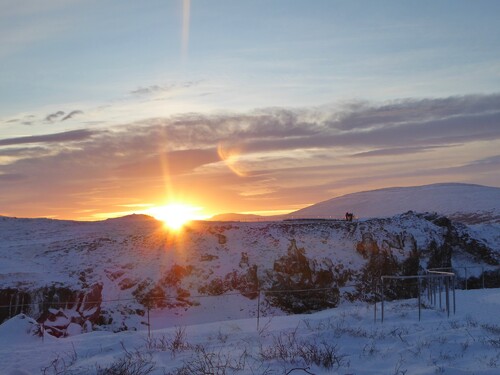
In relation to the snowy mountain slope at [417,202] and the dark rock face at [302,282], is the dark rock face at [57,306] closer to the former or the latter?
the dark rock face at [302,282]

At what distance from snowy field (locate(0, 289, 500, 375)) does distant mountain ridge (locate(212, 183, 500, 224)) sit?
111370 mm

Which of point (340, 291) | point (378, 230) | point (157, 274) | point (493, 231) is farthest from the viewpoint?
point (493, 231)

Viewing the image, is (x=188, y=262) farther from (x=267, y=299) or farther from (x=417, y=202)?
(x=417, y=202)

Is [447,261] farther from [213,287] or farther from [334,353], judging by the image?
[334,353]

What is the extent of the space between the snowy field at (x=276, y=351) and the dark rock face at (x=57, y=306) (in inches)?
350

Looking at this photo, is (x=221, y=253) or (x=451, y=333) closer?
(x=451, y=333)

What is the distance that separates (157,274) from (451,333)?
72.3 feet

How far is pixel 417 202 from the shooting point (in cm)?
15925

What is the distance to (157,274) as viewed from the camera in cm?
3422

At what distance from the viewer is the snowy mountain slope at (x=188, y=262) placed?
29.7 m

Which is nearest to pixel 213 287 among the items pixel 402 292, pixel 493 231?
pixel 402 292

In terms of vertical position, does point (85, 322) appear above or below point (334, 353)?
below

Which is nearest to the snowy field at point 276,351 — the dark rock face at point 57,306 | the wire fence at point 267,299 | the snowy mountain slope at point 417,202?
the dark rock face at point 57,306

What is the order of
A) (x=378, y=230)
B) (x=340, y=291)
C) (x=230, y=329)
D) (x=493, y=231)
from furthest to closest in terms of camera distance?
(x=493, y=231) < (x=378, y=230) < (x=340, y=291) < (x=230, y=329)
